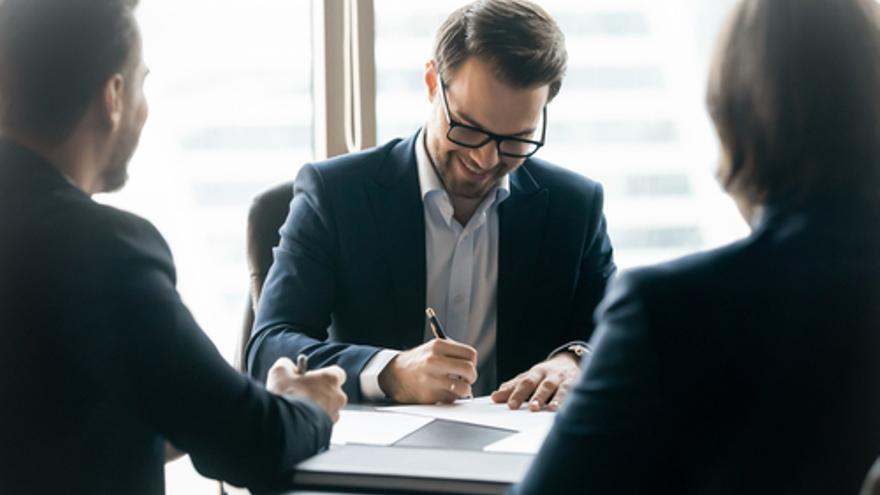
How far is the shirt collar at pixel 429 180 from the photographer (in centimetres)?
233

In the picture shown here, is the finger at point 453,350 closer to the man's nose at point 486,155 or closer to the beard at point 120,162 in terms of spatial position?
the man's nose at point 486,155

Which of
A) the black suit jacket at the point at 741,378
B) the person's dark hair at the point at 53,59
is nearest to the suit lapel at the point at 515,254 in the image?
the person's dark hair at the point at 53,59

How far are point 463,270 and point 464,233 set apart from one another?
0.09m

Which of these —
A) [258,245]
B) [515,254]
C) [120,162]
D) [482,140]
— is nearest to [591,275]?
[515,254]

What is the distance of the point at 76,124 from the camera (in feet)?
4.59

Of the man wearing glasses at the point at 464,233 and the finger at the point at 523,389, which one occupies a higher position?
the man wearing glasses at the point at 464,233

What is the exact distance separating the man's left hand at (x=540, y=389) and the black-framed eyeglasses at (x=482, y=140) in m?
0.51

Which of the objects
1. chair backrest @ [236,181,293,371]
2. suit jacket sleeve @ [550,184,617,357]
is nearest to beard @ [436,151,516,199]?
suit jacket sleeve @ [550,184,617,357]

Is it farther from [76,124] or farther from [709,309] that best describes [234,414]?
[709,309]

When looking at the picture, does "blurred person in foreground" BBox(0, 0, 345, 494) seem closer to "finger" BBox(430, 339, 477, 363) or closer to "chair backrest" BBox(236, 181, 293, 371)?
"finger" BBox(430, 339, 477, 363)

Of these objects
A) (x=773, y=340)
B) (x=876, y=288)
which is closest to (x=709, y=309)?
(x=773, y=340)

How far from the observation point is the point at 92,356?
130cm

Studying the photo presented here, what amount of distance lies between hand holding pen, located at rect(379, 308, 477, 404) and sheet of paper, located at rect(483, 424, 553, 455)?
0.25 metres

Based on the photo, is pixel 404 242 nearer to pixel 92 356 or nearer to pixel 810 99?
pixel 92 356
